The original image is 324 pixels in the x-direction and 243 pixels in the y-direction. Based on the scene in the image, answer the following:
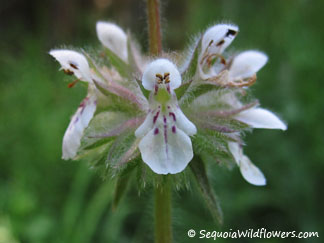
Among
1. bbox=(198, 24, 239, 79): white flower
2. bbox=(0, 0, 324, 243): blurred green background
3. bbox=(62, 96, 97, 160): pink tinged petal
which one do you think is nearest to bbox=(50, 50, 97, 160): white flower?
bbox=(62, 96, 97, 160): pink tinged petal

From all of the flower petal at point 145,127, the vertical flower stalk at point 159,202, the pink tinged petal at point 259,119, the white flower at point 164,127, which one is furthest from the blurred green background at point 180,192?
the flower petal at point 145,127

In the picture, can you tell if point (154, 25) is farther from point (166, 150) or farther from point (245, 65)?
point (166, 150)

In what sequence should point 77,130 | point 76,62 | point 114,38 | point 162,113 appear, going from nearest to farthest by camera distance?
point 162,113, point 77,130, point 76,62, point 114,38

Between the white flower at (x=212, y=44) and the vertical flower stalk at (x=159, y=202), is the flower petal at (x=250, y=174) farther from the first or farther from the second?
the white flower at (x=212, y=44)

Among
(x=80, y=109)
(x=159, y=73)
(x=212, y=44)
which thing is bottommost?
(x=80, y=109)

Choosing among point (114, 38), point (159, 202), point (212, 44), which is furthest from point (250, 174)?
point (114, 38)

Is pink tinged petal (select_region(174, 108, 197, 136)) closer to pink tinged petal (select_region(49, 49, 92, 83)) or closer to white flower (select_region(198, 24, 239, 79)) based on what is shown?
white flower (select_region(198, 24, 239, 79))
